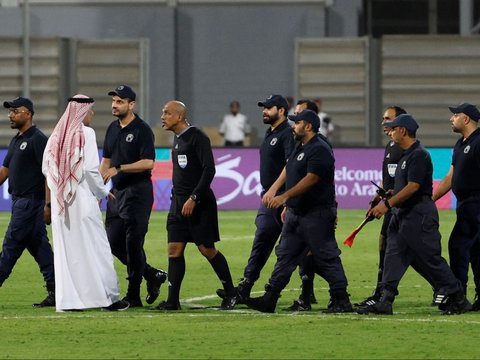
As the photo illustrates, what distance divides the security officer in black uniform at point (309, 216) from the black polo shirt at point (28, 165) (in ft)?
8.30

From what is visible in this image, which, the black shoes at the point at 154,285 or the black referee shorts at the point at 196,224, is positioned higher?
the black referee shorts at the point at 196,224

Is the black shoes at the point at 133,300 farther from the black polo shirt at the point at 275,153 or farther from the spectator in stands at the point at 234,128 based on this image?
the spectator in stands at the point at 234,128

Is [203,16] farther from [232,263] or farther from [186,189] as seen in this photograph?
[186,189]

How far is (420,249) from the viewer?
14500 mm

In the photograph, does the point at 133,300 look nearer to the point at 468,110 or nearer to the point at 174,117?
the point at 174,117

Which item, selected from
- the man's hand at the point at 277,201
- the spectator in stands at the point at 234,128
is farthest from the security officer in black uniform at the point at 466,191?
the spectator in stands at the point at 234,128

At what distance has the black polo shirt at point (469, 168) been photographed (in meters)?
15.3

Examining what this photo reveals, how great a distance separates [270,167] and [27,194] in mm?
2540

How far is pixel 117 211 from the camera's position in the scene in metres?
15.5

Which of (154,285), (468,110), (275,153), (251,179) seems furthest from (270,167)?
(251,179)

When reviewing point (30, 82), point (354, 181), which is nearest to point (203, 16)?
point (30, 82)

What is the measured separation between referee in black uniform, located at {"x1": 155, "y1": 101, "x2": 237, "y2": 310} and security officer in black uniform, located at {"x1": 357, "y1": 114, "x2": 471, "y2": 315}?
5.53 ft

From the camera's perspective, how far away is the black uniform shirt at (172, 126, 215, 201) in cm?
1498

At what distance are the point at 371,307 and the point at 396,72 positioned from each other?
22.3 metres
